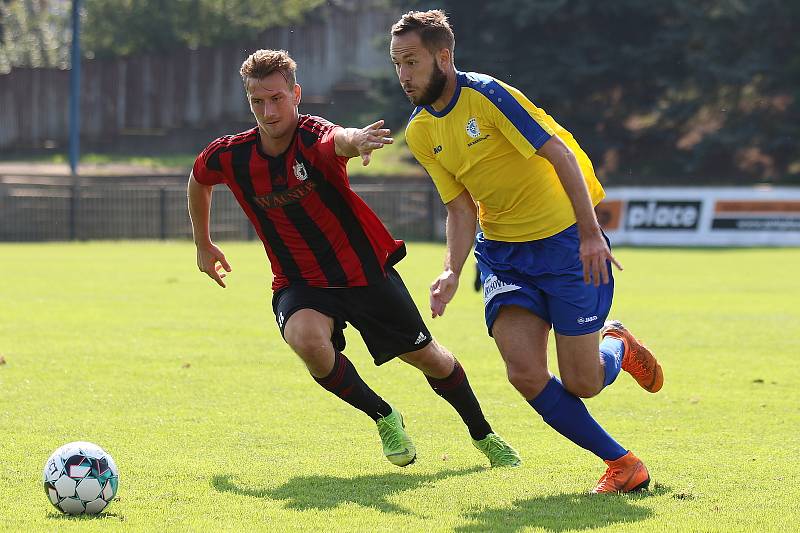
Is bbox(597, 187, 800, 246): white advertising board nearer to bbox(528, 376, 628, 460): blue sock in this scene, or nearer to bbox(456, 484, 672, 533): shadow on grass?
bbox(528, 376, 628, 460): blue sock

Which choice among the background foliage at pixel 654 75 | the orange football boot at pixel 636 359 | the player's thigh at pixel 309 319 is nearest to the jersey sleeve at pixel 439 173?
the player's thigh at pixel 309 319

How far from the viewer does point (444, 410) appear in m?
7.81

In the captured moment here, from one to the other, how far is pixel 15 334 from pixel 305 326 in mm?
6532

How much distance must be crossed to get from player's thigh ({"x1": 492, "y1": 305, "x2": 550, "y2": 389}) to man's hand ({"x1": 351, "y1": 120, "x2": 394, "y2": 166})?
3.30ft

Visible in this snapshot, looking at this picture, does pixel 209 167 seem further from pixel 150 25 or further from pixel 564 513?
pixel 150 25

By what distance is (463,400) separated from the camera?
251 inches

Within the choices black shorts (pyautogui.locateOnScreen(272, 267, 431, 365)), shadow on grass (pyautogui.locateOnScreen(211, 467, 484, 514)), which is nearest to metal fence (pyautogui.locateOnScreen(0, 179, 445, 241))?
black shorts (pyautogui.locateOnScreen(272, 267, 431, 365))

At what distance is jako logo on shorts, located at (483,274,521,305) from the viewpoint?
5.77 meters

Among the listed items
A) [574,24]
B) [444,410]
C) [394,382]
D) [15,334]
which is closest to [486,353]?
[394,382]

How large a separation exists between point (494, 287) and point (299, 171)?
114 cm

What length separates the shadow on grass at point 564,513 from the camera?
193 inches

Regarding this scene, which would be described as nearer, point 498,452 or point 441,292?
point 441,292

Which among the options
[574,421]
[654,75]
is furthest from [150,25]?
[574,421]

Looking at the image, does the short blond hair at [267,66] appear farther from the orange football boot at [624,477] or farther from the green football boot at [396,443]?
the orange football boot at [624,477]
